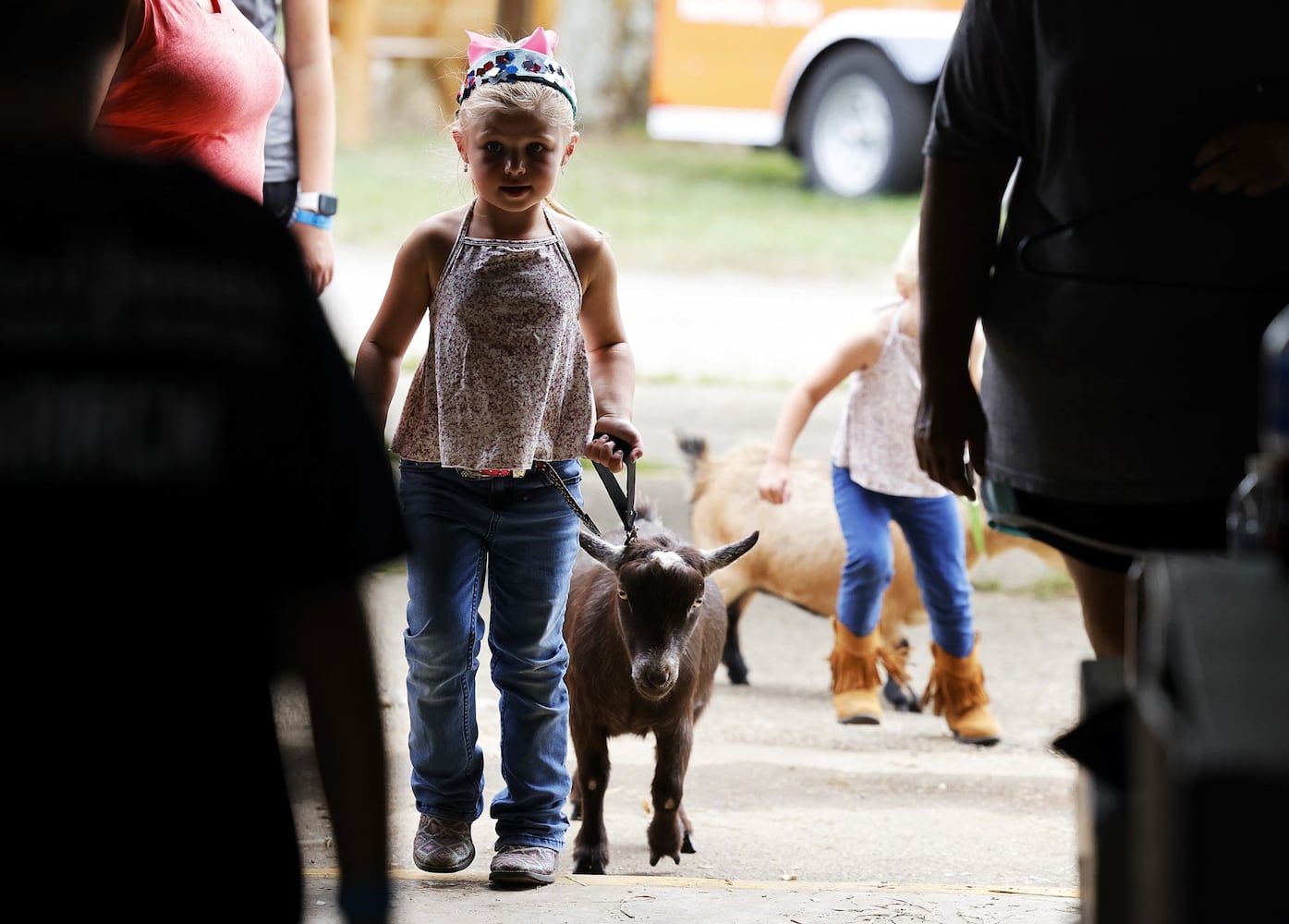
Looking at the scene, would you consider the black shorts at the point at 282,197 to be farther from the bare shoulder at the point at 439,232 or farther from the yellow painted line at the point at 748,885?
the yellow painted line at the point at 748,885

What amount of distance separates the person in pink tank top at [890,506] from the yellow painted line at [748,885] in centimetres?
171

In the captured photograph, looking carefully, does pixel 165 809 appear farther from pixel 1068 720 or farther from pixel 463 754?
pixel 1068 720

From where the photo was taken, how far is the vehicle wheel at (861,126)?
44.3 feet

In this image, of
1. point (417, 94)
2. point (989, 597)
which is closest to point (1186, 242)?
point (989, 597)

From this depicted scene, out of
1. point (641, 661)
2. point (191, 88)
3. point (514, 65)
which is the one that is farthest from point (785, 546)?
point (191, 88)

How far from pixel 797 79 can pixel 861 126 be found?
26.7 inches

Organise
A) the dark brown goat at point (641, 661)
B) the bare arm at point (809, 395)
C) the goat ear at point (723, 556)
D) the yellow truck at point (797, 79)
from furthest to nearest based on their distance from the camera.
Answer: the yellow truck at point (797, 79) < the bare arm at point (809, 395) < the goat ear at point (723, 556) < the dark brown goat at point (641, 661)

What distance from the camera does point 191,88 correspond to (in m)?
3.32

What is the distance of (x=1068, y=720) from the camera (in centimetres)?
562

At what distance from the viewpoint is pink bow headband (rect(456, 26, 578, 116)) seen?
3449 millimetres

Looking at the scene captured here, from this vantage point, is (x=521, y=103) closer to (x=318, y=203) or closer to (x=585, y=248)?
(x=585, y=248)

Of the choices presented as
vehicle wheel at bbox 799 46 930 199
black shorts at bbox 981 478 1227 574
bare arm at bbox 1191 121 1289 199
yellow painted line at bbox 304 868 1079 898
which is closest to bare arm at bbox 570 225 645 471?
yellow painted line at bbox 304 868 1079 898

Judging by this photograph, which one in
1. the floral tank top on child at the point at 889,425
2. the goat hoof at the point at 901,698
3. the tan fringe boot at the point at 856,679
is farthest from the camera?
the goat hoof at the point at 901,698

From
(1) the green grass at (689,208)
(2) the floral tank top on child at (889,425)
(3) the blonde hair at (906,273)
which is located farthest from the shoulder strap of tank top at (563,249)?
(1) the green grass at (689,208)
